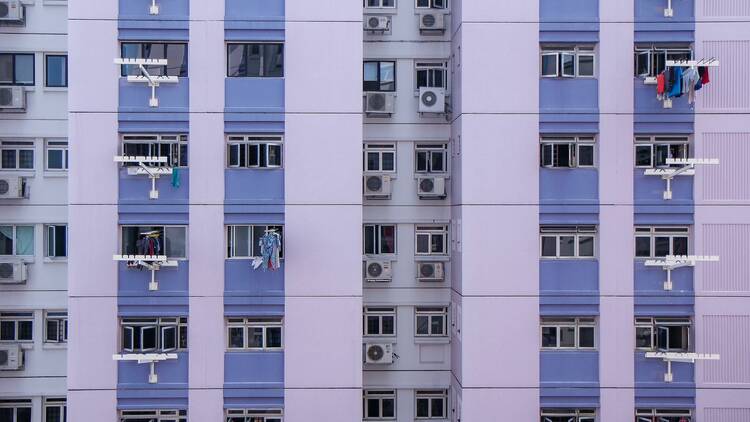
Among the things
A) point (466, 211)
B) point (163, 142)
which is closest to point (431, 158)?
point (466, 211)

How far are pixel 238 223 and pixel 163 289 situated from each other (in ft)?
4.85

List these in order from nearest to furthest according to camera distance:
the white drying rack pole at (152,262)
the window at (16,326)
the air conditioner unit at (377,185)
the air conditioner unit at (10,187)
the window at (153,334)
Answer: the white drying rack pole at (152,262) → the window at (153,334) → the air conditioner unit at (10,187) → the air conditioner unit at (377,185) → the window at (16,326)

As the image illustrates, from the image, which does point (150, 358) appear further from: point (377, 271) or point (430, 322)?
point (430, 322)

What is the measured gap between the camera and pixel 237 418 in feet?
31.2

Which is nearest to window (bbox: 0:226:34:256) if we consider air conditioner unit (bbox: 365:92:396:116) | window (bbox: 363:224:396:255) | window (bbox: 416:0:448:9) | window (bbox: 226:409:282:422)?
window (bbox: 226:409:282:422)

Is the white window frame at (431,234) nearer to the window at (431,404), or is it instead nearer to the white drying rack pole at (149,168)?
the window at (431,404)

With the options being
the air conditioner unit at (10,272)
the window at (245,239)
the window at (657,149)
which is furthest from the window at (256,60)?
the window at (657,149)

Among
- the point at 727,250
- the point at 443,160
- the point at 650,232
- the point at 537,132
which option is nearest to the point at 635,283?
the point at 650,232

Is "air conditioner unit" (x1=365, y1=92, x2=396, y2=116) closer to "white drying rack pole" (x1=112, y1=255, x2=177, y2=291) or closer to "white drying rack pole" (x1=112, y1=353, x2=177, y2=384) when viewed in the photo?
"white drying rack pole" (x1=112, y1=255, x2=177, y2=291)

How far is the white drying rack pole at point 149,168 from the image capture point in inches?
359

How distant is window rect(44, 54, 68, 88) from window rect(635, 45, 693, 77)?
9047 mm

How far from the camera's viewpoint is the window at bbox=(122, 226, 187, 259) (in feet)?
30.9

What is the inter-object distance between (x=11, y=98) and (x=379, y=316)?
22.6 ft

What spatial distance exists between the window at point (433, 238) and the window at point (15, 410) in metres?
6.87
